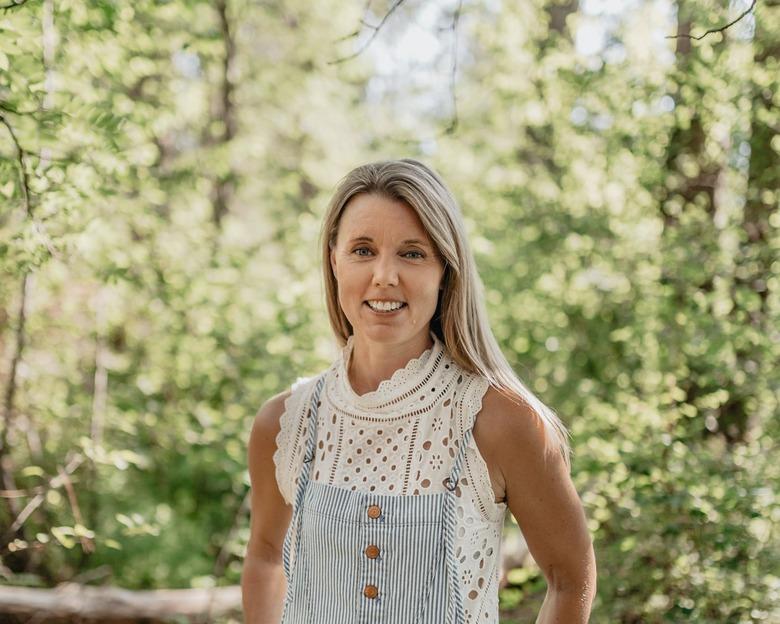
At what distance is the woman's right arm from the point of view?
211cm

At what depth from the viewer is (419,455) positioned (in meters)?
1.86

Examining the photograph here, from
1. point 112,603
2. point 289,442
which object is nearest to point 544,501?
point 289,442

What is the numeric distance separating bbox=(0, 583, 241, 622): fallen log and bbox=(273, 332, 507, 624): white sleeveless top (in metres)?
2.74

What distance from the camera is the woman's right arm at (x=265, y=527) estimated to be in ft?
6.92

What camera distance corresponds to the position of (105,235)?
4129 millimetres

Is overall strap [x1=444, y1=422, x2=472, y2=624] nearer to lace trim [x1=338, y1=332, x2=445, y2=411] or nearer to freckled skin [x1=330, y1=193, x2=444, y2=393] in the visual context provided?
lace trim [x1=338, y1=332, x2=445, y2=411]

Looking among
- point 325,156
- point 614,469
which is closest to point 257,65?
point 325,156

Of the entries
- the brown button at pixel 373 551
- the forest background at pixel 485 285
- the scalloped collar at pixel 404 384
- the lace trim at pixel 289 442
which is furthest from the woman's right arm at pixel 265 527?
the forest background at pixel 485 285

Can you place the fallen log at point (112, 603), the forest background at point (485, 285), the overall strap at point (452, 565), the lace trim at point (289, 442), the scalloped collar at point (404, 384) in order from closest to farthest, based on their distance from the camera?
the overall strap at point (452, 565) < the scalloped collar at point (404, 384) < the lace trim at point (289, 442) < the forest background at point (485, 285) < the fallen log at point (112, 603)

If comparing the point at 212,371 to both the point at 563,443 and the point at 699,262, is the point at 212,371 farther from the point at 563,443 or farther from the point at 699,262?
the point at 563,443

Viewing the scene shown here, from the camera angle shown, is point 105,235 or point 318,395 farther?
point 105,235

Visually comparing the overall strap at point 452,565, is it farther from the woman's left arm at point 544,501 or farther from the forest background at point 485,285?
the forest background at point 485,285

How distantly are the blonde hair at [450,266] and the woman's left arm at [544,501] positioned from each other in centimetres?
4

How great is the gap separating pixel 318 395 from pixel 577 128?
125 inches
